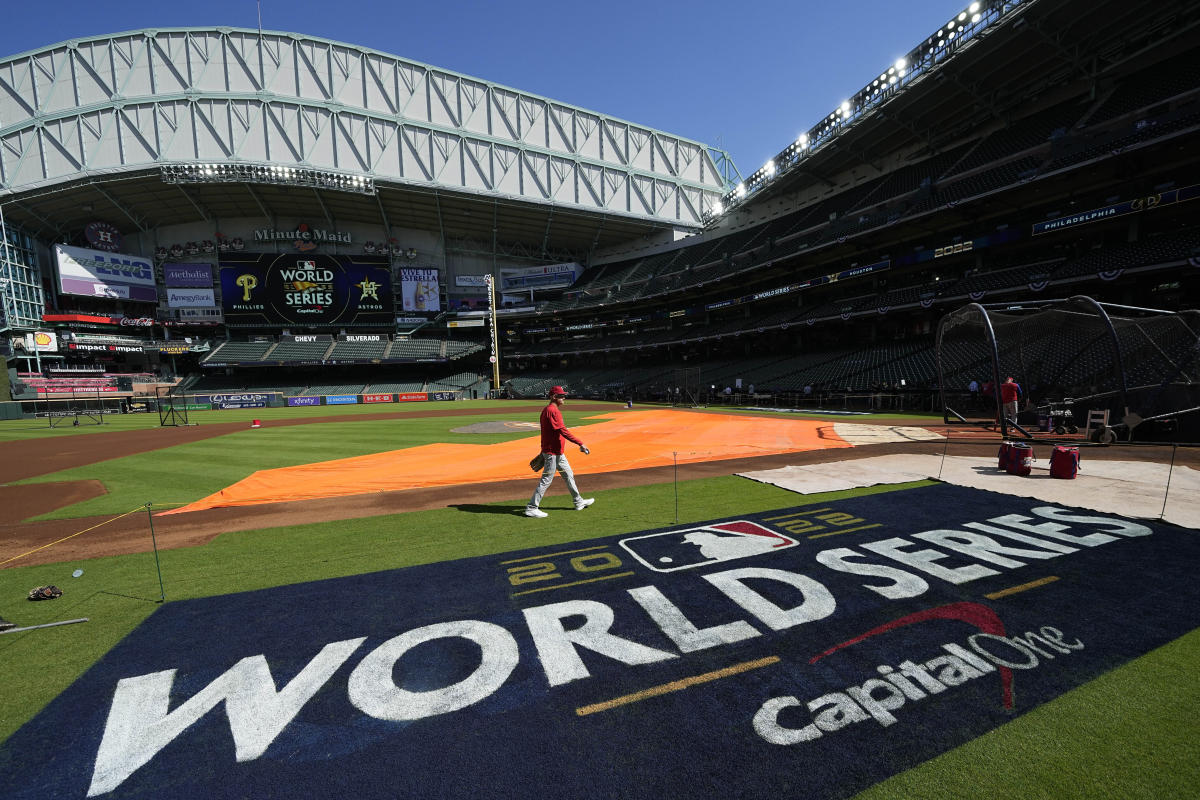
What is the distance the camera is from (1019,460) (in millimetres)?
8102

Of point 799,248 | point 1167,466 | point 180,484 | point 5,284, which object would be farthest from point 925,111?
point 5,284

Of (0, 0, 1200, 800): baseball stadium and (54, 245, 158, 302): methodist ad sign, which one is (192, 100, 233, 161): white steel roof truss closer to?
(54, 245, 158, 302): methodist ad sign

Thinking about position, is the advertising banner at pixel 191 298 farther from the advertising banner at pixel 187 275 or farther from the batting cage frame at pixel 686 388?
the batting cage frame at pixel 686 388

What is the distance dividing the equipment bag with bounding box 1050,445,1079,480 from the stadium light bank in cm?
2789

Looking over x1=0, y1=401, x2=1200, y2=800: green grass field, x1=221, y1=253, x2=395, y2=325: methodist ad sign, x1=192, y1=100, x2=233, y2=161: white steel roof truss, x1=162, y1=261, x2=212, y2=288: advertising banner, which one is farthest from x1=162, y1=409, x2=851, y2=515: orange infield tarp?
x1=162, y1=261, x2=212, y2=288: advertising banner

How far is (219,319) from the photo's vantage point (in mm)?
56844

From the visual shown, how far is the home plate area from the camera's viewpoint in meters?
2.35

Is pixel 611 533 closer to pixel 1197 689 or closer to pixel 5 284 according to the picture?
pixel 1197 689

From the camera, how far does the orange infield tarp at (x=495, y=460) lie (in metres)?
9.10

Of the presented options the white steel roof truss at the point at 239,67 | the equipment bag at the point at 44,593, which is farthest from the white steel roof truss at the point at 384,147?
the equipment bag at the point at 44,593

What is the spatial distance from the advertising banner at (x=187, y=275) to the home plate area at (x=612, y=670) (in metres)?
71.9

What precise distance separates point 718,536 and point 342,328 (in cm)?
6864

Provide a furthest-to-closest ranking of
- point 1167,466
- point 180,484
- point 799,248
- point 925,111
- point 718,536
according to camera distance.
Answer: point 799,248, point 925,111, point 180,484, point 1167,466, point 718,536

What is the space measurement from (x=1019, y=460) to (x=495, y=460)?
1152 centimetres
